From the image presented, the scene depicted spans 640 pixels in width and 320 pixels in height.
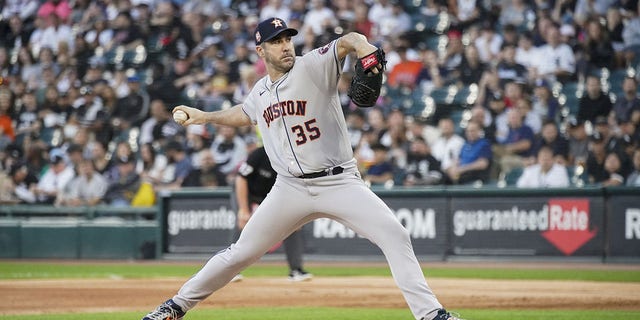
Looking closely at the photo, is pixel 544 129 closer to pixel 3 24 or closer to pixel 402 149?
pixel 402 149

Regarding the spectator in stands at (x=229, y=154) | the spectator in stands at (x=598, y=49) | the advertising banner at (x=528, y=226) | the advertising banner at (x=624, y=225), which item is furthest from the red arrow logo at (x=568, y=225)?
the spectator in stands at (x=229, y=154)

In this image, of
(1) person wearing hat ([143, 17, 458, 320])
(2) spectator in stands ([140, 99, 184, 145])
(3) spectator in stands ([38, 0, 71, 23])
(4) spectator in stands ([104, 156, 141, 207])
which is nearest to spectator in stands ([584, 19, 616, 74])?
(2) spectator in stands ([140, 99, 184, 145])

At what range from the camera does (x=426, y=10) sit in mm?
18703

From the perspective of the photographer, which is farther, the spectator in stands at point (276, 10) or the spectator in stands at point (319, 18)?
the spectator in stands at point (276, 10)

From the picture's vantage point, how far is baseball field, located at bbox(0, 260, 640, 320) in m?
8.47

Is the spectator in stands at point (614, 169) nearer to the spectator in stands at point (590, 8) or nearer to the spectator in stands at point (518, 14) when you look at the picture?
the spectator in stands at point (590, 8)

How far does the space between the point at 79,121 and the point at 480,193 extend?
29.2 feet

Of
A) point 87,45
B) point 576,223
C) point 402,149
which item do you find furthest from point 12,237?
point 576,223

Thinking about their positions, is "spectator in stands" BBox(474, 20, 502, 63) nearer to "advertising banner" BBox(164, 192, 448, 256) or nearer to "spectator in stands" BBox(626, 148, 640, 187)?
"advertising banner" BBox(164, 192, 448, 256)

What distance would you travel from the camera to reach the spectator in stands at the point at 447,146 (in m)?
15.6

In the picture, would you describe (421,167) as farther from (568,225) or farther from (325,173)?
(325,173)

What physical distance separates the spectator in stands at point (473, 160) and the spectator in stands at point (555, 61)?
1829 millimetres

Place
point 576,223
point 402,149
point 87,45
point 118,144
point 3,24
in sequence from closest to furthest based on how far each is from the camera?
point 576,223
point 402,149
point 118,144
point 87,45
point 3,24

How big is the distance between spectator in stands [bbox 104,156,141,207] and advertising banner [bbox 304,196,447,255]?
3.86m
